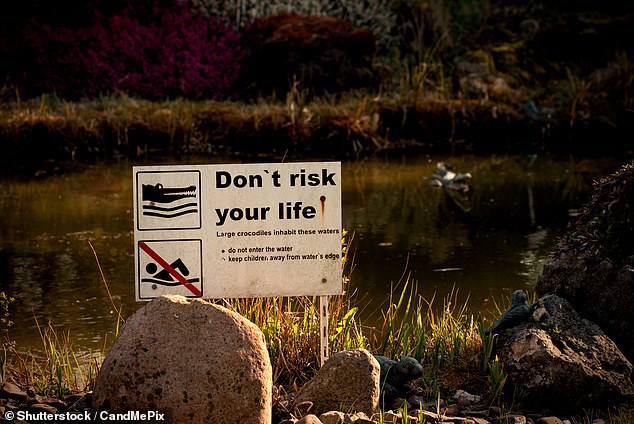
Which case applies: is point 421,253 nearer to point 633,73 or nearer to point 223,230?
point 223,230

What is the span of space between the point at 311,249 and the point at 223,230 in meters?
0.37

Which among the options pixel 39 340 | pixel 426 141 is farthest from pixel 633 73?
pixel 39 340

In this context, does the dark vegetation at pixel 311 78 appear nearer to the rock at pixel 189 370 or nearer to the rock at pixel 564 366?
the rock at pixel 564 366

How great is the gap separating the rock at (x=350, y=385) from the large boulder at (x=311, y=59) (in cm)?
1104

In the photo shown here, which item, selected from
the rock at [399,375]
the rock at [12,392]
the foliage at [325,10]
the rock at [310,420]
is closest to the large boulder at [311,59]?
the foliage at [325,10]

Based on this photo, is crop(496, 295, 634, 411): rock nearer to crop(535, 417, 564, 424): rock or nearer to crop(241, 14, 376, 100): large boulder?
crop(535, 417, 564, 424): rock

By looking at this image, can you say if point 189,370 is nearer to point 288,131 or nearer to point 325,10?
point 288,131

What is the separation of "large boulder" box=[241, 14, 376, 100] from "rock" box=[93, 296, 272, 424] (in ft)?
37.2

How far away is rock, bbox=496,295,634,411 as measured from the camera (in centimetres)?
431

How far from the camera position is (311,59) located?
50.5ft

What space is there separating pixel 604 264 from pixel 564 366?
666 millimetres

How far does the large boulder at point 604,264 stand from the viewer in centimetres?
475

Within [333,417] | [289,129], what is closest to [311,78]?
[289,129]

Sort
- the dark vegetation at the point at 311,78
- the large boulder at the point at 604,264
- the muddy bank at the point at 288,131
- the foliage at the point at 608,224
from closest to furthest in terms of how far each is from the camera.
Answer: the large boulder at the point at 604,264
the foliage at the point at 608,224
the muddy bank at the point at 288,131
the dark vegetation at the point at 311,78
